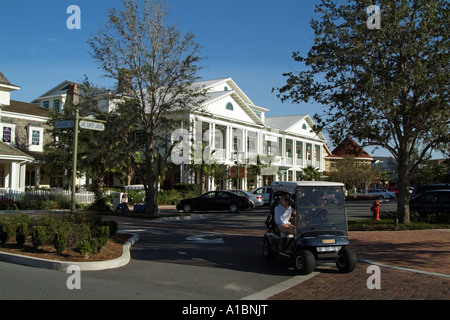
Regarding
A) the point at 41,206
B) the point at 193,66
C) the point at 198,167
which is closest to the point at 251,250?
the point at 193,66

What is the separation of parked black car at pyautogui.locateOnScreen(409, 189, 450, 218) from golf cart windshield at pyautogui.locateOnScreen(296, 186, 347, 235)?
1323cm

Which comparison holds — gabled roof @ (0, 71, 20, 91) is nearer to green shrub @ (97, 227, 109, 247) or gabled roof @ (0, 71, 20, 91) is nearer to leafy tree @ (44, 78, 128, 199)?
leafy tree @ (44, 78, 128, 199)

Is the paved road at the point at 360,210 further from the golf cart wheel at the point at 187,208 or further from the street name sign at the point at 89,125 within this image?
the street name sign at the point at 89,125

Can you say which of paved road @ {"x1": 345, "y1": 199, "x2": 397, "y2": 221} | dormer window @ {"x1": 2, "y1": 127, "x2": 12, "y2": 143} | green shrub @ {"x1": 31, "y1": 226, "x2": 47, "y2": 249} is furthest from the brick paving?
dormer window @ {"x1": 2, "y1": 127, "x2": 12, "y2": 143}

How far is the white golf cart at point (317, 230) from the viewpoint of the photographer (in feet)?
27.9

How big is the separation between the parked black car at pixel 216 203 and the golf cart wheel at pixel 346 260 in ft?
58.2

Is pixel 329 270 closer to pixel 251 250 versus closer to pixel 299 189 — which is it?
pixel 299 189

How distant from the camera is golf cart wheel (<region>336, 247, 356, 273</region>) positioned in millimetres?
8508

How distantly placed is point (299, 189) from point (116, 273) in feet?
13.6

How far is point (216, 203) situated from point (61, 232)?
667 inches

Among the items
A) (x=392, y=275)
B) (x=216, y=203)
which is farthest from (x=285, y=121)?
(x=392, y=275)

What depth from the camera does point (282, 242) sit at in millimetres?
9133

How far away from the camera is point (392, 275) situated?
28.5 ft

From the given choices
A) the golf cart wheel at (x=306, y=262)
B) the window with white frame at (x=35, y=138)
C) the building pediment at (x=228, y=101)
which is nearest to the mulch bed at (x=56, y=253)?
the golf cart wheel at (x=306, y=262)
